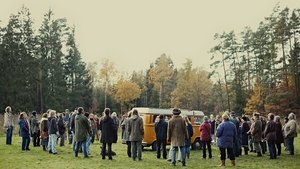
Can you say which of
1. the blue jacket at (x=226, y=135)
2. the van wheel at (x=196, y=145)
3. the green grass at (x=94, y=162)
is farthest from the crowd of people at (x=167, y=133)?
the van wheel at (x=196, y=145)

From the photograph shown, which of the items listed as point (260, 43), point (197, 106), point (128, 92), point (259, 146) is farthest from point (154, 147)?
point (197, 106)

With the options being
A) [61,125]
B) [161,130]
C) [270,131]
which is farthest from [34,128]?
[270,131]

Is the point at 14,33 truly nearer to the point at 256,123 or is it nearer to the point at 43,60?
the point at 43,60

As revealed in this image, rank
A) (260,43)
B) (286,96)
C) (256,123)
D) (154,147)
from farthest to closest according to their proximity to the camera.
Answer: (260,43) → (286,96) → (154,147) → (256,123)

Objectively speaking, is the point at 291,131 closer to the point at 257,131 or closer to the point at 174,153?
the point at 257,131

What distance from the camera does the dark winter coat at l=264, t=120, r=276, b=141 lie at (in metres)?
19.9

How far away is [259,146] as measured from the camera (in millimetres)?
20938

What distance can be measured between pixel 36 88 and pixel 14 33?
24.0ft

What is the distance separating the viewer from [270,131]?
20.1 meters

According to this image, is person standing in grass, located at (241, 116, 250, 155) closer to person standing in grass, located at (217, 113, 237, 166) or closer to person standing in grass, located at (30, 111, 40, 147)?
person standing in grass, located at (217, 113, 237, 166)

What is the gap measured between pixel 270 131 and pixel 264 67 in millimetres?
42620

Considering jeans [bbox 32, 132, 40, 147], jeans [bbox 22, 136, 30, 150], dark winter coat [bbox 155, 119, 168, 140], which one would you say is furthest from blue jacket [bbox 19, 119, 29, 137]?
dark winter coat [bbox 155, 119, 168, 140]

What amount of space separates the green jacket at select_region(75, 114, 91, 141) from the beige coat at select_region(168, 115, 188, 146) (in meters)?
3.61

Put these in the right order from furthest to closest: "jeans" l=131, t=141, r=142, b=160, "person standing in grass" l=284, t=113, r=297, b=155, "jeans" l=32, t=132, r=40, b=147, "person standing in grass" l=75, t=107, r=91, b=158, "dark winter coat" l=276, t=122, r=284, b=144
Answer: "jeans" l=32, t=132, r=40, b=147 < "person standing in grass" l=284, t=113, r=297, b=155 < "dark winter coat" l=276, t=122, r=284, b=144 < "person standing in grass" l=75, t=107, r=91, b=158 < "jeans" l=131, t=141, r=142, b=160
